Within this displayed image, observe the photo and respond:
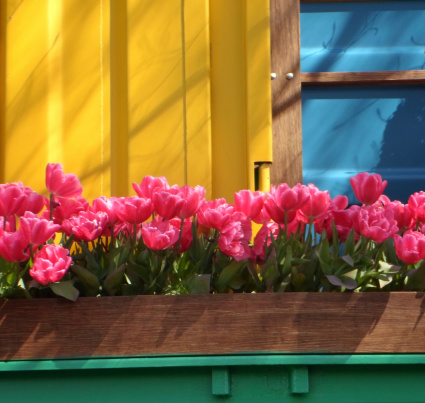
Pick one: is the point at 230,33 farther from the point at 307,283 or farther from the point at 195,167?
the point at 307,283

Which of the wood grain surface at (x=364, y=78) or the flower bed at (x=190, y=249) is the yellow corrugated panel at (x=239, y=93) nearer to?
the wood grain surface at (x=364, y=78)

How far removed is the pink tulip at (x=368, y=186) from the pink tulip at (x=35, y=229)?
0.63 metres

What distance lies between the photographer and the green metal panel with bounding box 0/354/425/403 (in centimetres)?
139

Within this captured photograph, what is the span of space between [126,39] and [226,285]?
2.53ft

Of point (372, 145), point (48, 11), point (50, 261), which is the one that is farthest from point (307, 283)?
point (48, 11)

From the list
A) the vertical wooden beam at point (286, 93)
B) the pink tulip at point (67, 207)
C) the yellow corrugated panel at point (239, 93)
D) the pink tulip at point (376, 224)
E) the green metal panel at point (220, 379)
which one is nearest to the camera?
the green metal panel at point (220, 379)

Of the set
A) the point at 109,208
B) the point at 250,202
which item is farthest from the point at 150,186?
the point at 250,202

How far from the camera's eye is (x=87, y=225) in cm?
150

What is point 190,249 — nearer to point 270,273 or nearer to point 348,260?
point 270,273

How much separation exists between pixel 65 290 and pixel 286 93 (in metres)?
0.91

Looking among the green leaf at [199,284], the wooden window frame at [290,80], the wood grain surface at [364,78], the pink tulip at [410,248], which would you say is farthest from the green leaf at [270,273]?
the wood grain surface at [364,78]

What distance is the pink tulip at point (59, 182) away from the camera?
1.56m

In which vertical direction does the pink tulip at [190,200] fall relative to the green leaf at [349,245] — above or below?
above

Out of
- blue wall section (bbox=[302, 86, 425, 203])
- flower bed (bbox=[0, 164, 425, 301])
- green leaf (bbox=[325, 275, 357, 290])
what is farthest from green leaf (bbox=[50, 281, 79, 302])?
blue wall section (bbox=[302, 86, 425, 203])
